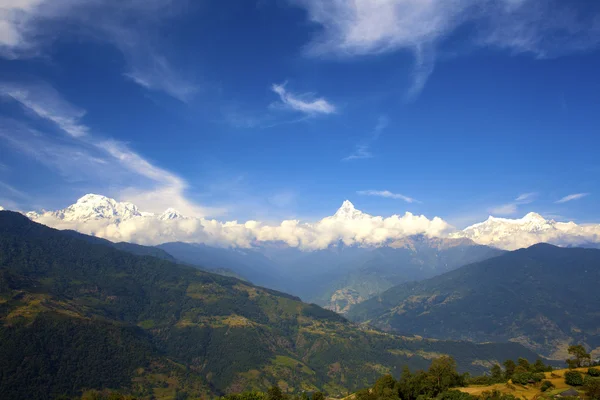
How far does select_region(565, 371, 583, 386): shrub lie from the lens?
3667 inches

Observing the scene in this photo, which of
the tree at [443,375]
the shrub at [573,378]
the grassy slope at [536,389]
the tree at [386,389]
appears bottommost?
the tree at [386,389]

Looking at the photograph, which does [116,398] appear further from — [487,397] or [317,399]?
[487,397]

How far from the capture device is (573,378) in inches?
3713

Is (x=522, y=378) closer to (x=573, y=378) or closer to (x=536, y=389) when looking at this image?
(x=536, y=389)

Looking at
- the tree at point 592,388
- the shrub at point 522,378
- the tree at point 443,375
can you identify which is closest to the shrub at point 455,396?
the shrub at point 522,378

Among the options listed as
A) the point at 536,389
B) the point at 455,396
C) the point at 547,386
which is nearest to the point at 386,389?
the point at 455,396

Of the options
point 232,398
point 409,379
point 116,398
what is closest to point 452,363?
point 409,379

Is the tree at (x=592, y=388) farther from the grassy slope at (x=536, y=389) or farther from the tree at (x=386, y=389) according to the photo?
the tree at (x=386, y=389)

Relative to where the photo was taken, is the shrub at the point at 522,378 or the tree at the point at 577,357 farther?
the tree at the point at 577,357

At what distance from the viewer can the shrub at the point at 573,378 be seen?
306ft

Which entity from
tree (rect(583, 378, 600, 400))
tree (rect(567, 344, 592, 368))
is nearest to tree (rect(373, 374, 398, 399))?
tree (rect(583, 378, 600, 400))

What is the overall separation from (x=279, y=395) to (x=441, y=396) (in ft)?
247

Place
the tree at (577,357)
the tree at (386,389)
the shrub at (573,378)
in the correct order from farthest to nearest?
the tree at (386,389) → the tree at (577,357) → the shrub at (573,378)

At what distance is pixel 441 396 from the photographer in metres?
106
